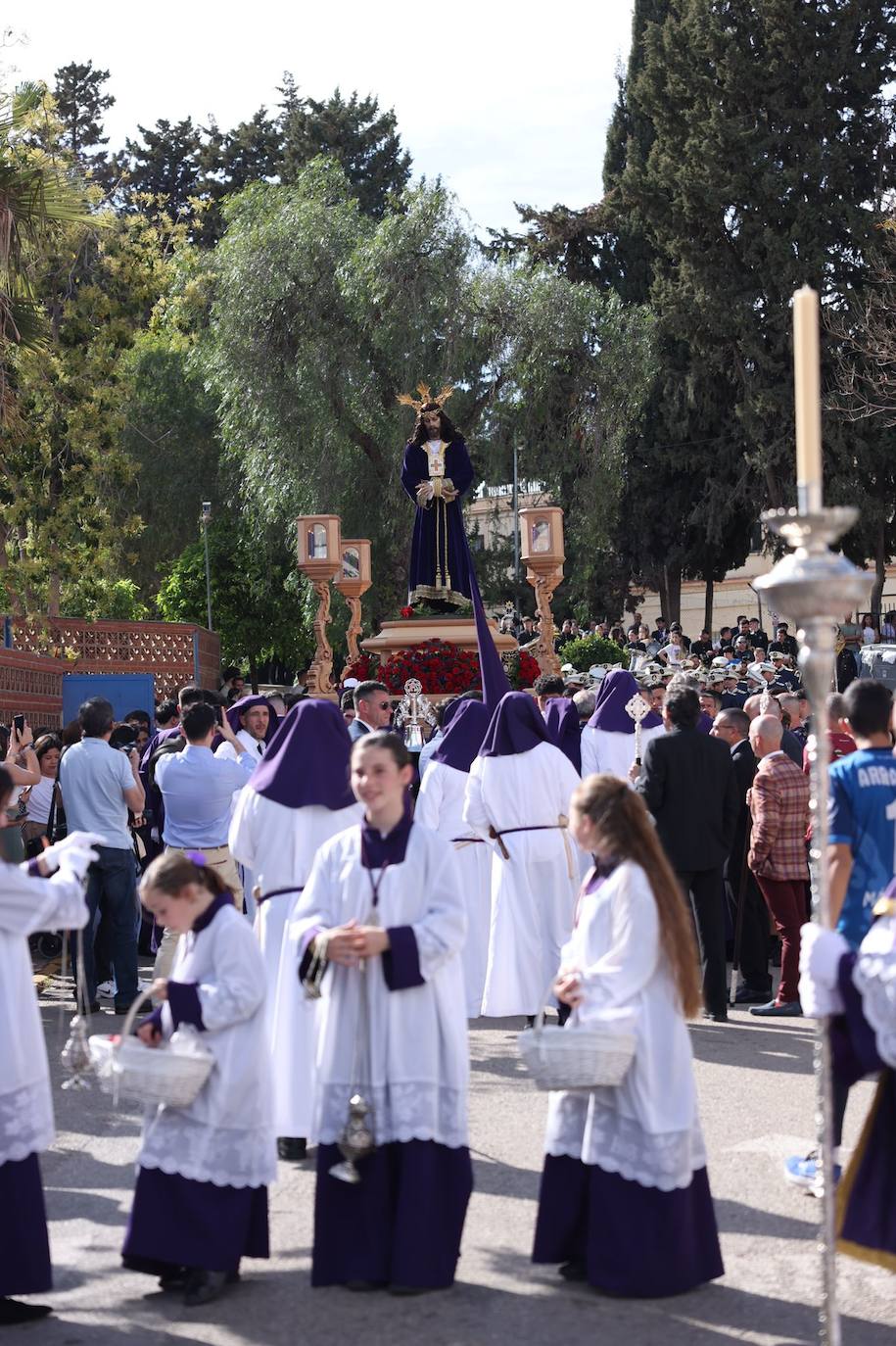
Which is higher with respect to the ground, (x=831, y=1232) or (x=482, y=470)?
(x=482, y=470)

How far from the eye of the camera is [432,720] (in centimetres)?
1664

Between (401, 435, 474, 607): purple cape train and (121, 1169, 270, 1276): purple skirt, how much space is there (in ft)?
57.6

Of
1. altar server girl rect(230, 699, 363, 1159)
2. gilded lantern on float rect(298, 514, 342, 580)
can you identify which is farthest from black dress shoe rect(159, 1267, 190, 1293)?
gilded lantern on float rect(298, 514, 342, 580)

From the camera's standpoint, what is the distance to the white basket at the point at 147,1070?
16.9 ft

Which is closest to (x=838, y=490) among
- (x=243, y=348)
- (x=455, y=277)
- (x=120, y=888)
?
(x=455, y=277)

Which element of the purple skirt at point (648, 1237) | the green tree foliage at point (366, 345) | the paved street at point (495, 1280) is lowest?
the paved street at point (495, 1280)

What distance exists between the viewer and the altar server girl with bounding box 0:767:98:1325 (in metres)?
5.15

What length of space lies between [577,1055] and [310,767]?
2455 mm

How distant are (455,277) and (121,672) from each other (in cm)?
1084

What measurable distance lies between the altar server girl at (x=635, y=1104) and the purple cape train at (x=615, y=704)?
6.44 meters

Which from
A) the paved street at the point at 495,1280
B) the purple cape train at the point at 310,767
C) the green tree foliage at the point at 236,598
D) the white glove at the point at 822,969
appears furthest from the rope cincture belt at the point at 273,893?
the green tree foliage at the point at 236,598

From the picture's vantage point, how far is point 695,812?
9.76m

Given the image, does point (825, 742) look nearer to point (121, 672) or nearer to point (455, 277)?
point (121, 672)

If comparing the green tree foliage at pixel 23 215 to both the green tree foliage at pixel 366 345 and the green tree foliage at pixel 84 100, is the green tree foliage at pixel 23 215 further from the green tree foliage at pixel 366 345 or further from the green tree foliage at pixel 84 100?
the green tree foliage at pixel 84 100
